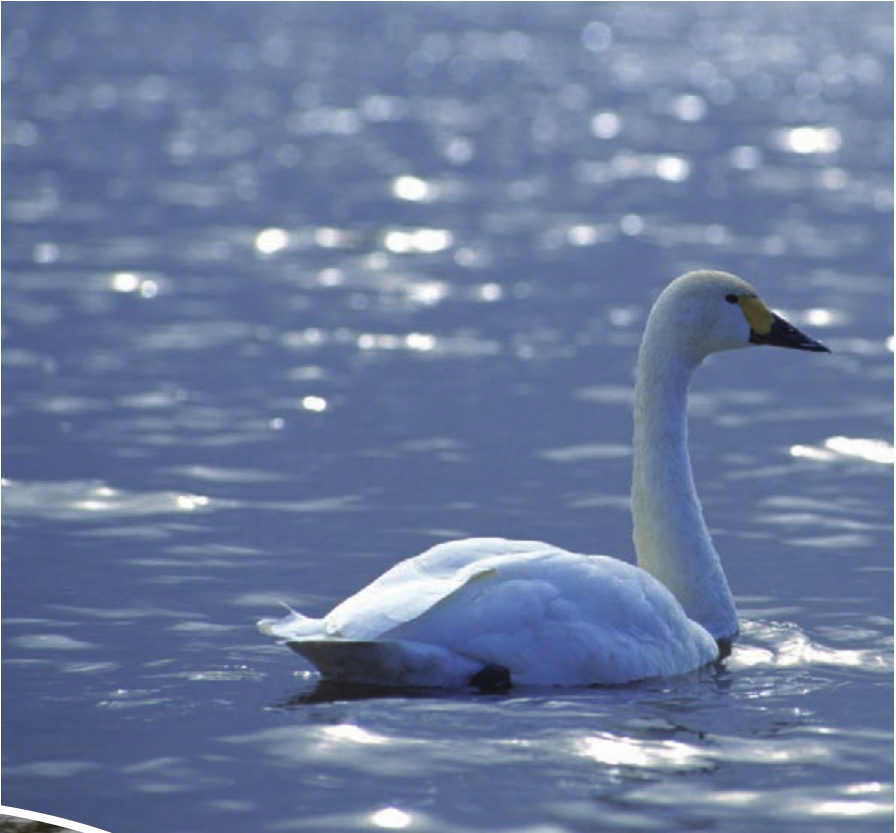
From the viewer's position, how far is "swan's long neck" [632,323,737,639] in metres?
9.36

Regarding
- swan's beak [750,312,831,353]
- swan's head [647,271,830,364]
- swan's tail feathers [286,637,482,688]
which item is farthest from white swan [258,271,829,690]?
swan's beak [750,312,831,353]

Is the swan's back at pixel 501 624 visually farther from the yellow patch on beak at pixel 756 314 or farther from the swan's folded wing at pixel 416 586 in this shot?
the yellow patch on beak at pixel 756 314

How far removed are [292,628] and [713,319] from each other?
2744 mm

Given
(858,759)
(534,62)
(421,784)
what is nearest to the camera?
(421,784)

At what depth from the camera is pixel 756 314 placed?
32.5 ft

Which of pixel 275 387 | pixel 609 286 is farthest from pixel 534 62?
pixel 275 387

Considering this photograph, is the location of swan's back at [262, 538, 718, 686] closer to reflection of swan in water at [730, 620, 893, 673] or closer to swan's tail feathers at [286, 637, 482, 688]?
swan's tail feathers at [286, 637, 482, 688]

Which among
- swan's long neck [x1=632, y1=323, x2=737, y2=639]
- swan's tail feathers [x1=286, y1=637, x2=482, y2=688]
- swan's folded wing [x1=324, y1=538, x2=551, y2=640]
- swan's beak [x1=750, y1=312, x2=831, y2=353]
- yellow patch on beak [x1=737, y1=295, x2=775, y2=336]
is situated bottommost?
swan's tail feathers [x1=286, y1=637, x2=482, y2=688]

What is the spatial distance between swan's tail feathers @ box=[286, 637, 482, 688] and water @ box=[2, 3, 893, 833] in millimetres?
133

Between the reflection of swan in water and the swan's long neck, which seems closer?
the reflection of swan in water

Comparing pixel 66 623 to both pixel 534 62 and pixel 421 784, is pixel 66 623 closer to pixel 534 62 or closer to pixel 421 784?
pixel 421 784

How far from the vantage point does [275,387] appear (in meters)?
13.6

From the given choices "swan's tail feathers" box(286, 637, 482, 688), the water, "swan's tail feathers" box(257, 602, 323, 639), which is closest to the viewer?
the water

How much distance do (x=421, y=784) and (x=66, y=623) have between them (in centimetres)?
253
